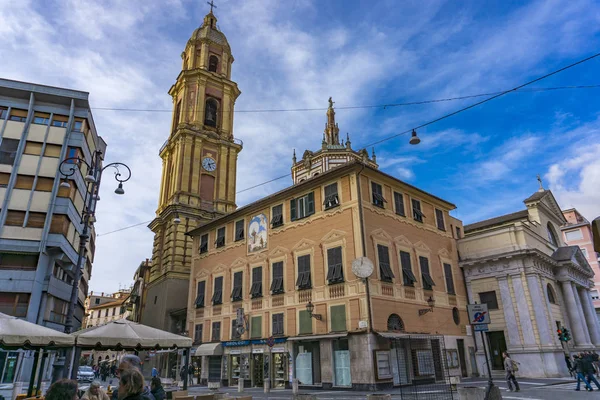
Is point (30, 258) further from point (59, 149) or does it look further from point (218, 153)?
point (218, 153)

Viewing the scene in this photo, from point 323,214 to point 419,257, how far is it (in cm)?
622

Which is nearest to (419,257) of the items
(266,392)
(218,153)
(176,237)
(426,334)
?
(426,334)

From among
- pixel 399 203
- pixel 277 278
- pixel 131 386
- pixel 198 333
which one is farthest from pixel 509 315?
pixel 131 386

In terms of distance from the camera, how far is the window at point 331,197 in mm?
22500

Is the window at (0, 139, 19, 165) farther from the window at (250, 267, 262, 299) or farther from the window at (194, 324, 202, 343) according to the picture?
the window at (250, 267, 262, 299)

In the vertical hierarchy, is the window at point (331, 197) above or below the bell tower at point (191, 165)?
below

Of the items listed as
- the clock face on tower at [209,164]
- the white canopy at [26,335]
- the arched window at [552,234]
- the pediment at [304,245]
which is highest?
the clock face on tower at [209,164]

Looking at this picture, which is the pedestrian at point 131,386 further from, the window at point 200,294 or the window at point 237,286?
the window at point 200,294

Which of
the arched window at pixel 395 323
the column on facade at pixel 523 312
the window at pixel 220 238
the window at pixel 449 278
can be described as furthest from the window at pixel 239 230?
the column on facade at pixel 523 312

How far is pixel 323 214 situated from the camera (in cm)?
2294

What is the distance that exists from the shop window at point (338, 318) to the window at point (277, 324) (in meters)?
3.70

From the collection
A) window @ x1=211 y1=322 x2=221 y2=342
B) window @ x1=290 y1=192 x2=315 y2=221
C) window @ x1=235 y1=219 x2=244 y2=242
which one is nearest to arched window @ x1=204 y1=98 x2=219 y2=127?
window @ x1=235 y1=219 x2=244 y2=242

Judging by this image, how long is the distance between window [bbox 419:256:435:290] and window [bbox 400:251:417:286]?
108 centimetres

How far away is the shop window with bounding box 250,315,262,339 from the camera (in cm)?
2423
